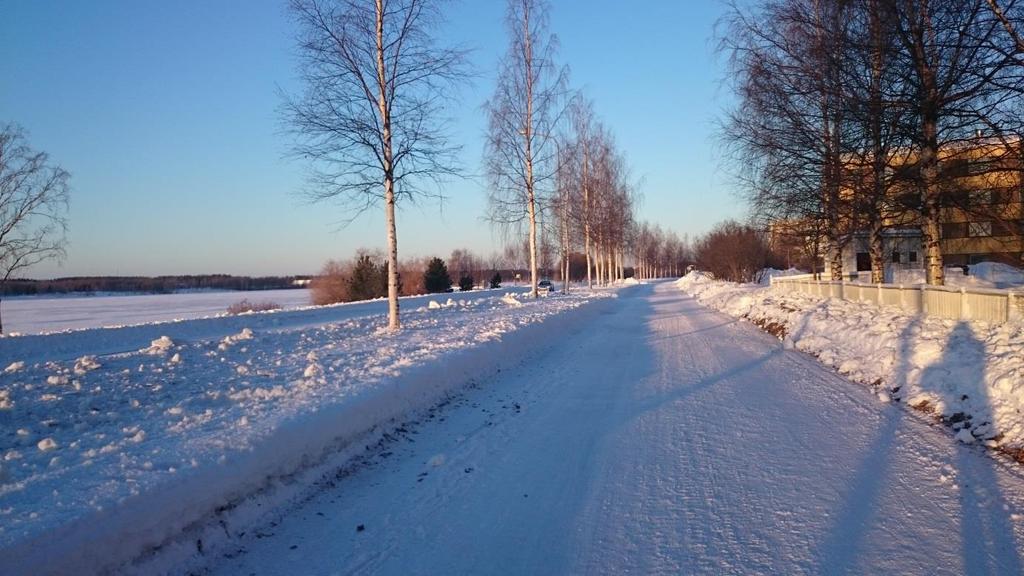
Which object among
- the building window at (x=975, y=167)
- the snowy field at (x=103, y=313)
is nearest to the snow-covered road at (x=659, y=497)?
the building window at (x=975, y=167)

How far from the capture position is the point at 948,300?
11398 millimetres

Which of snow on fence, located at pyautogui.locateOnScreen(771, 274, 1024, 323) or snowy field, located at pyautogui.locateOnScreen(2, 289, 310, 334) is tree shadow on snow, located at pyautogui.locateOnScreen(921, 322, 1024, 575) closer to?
snow on fence, located at pyautogui.locateOnScreen(771, 274, 1024, 323)

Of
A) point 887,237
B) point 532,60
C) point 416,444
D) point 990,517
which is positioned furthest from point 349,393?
point 532,60

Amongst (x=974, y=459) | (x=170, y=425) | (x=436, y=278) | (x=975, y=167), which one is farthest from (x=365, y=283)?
(x=974, y=459)

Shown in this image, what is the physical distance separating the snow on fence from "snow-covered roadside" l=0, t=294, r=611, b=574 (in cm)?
809

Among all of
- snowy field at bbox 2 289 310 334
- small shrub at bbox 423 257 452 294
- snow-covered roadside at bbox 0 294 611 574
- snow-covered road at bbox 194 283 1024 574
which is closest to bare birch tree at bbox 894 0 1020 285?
snow-covered road at bbox 194 283 1024 574

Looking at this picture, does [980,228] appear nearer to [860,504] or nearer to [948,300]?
[948,300]

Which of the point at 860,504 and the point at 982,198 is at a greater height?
the point at 982,198

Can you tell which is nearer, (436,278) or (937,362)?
(937,362)

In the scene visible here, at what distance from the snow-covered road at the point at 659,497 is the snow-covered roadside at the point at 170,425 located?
48cm

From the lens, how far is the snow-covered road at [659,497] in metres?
3.97

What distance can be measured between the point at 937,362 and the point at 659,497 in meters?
5.66

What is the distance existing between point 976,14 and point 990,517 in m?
6.01

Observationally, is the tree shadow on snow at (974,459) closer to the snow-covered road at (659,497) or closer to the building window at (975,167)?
the snow-covered road at (659,497)
